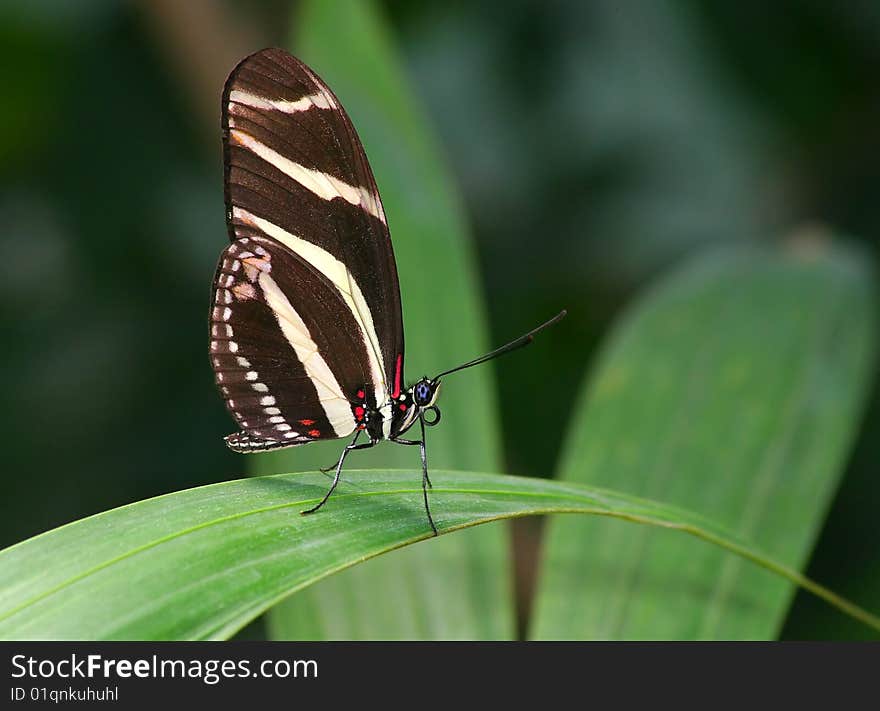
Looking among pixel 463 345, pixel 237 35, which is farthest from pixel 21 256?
pixel 463 345

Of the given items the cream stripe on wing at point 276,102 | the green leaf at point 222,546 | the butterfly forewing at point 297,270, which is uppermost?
the cream stripe on wing at point 276,102

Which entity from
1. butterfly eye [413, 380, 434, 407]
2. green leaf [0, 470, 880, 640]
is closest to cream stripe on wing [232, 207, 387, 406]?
butterfly eye [413, 380, 434, 407]

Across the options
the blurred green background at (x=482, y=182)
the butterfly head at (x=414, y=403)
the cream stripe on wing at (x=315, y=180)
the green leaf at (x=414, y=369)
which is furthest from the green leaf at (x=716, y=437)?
the blurred green background at (x=482, y=182)

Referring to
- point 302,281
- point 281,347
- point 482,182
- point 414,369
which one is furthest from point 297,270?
point 482,182

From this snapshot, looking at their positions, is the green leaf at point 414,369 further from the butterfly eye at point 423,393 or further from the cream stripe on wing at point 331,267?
the cream stripe on wing at point 331,267

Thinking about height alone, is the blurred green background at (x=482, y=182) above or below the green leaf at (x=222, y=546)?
above

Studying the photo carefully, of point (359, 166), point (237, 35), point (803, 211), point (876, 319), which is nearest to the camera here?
point (359, 166)

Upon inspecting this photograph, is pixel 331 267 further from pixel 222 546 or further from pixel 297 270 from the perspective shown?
pixel 222 546

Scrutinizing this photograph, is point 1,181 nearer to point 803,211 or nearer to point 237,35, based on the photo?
point 237,35
